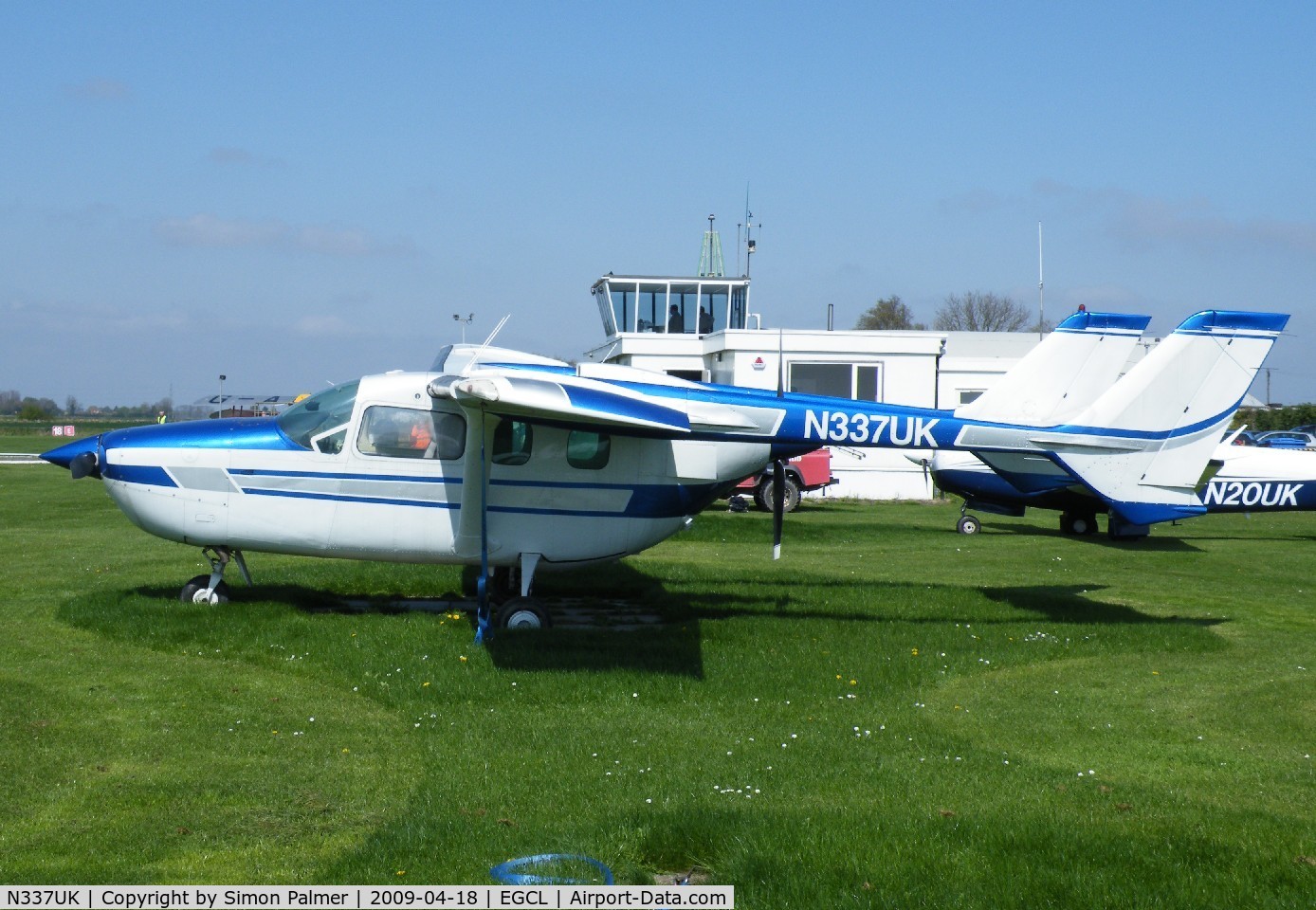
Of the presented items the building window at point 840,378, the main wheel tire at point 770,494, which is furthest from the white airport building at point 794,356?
the main wheel tire at point 770,494

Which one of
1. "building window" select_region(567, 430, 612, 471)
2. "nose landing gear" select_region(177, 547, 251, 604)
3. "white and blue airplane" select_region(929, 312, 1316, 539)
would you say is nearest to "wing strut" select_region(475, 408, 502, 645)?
"building window" select_region(567, 430, 612, 471)

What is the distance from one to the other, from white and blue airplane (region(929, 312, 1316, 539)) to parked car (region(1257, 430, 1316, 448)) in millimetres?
22780

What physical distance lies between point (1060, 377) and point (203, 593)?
862 cm

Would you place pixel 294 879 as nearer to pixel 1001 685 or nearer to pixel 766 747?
pixel 766 747

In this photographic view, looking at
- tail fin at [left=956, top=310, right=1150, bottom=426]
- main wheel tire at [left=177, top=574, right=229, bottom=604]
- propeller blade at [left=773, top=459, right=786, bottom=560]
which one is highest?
tail fin at [left=956, top=310, right=1150, bottom=426]

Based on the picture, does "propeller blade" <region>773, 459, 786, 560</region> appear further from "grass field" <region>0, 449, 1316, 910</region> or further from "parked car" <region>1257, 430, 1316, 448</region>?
"parked car" <region>1257, 430, 1316, 448</region>

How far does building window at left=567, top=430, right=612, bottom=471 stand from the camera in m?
10.8

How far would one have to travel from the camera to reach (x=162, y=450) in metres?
10.6

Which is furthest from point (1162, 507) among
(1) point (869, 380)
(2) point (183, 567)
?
(1) point (869, 380)

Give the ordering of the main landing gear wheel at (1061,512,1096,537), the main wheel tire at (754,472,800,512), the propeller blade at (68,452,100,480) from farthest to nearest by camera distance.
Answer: the main wheel tire at (754,472,800,512), the main landing gear wheel at (1061,512,1096,537), the propeller blade at (68,452,100,480)

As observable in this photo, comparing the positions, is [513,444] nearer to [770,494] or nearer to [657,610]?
[657,610]

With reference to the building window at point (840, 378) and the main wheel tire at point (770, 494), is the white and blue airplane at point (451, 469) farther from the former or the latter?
the building window at point (840, 378)

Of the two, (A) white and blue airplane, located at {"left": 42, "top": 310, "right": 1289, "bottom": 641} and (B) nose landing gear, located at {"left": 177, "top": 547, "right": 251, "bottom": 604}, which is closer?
(A) white and blue airplane, located at {"left": 42, "top": 310, "right": 1289, "bottom": 641}

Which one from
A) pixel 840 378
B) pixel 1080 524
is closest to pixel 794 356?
pixel 840 378
